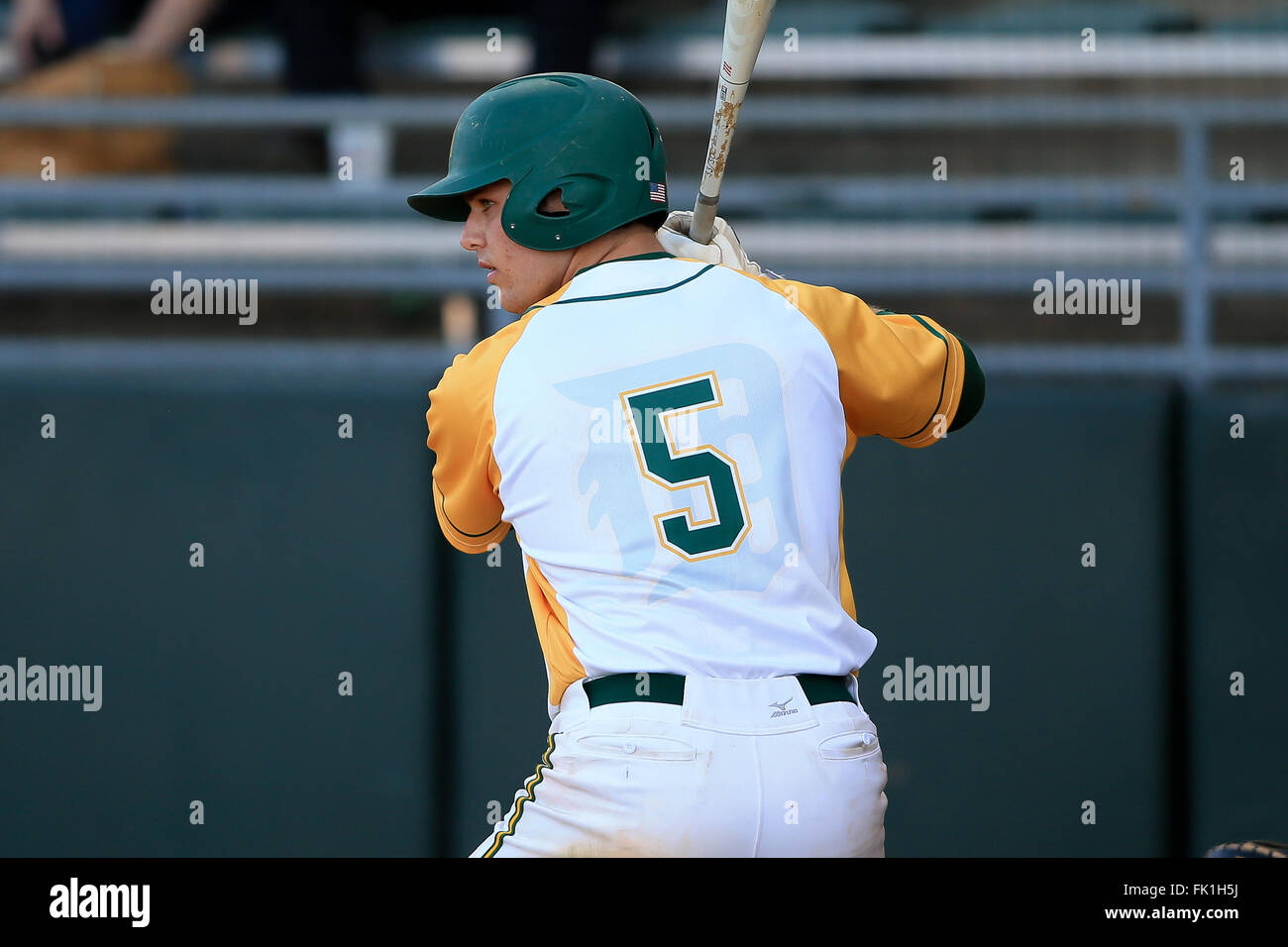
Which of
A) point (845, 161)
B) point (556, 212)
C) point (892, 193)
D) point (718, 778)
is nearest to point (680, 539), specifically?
point (718, 778)

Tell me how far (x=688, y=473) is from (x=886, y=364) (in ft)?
1.29

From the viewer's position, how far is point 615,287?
6.64 ft

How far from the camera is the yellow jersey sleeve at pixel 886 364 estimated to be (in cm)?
206

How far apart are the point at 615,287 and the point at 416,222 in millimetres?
1964

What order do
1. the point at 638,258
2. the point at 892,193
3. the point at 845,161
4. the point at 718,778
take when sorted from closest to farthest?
the point at 718,778
the point at 638,258
the point at 892,193
the point at 845,161

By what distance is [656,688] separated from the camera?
1.90 meters

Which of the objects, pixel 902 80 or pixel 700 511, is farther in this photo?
pixel 902 80

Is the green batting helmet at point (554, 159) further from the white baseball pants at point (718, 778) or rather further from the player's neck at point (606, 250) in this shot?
the white baseball pants at point (718, 778)

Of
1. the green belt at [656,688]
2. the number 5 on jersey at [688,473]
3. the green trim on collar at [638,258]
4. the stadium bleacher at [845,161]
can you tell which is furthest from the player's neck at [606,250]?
the stadium bleacher at [845,161]

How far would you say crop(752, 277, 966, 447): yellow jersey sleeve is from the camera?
206cm

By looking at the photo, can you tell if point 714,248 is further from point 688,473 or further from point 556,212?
point 688,473

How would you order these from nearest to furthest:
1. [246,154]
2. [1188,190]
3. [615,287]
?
[615,287], [1188,190], [246,154]

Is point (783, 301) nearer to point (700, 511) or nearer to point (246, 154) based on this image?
point (700, 511)

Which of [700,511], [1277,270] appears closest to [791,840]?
[700,511]
